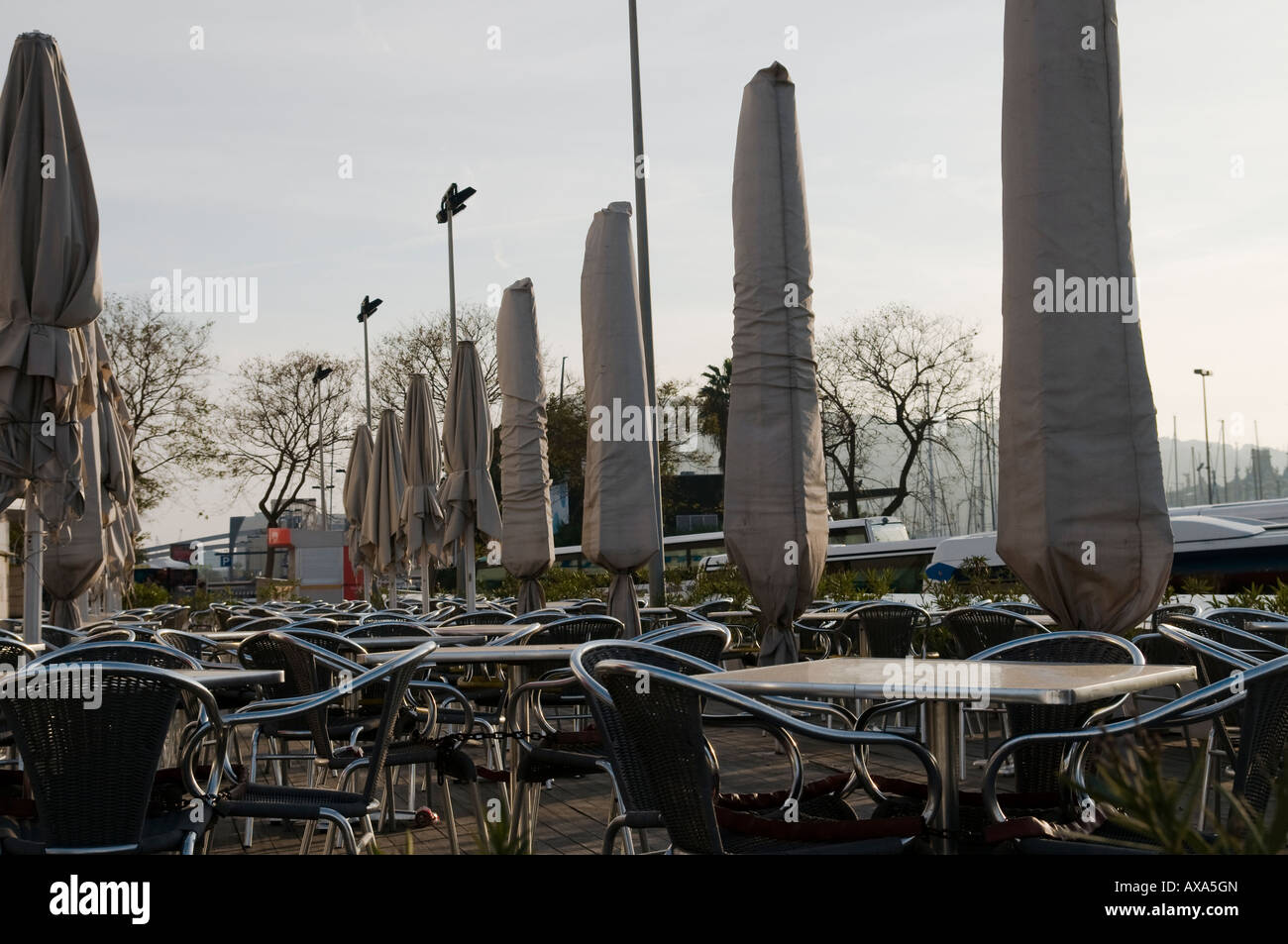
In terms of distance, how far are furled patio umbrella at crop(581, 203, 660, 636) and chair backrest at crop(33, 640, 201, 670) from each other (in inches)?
205

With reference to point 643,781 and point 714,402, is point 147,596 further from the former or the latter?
point 714,402

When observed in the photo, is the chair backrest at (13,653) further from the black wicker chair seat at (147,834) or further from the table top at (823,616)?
the table top at (823,616)

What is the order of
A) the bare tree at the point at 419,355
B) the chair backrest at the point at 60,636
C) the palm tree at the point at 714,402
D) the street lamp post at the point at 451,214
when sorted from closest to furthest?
the chair backrest at the point at 60,636
the street lamp post at the point at 451,214
the bare tree at the point at 419,355
the palm tree at the point at 714,402

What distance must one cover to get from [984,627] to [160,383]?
107ft

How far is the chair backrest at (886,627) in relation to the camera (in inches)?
317

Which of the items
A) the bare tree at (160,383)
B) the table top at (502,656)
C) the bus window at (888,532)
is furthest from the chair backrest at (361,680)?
the bus window at (888,532)

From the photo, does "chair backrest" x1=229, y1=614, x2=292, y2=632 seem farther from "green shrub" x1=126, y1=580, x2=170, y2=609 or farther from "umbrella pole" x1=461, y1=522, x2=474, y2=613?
"green shrub" x1=126, y1=580, x2=170, y2=609

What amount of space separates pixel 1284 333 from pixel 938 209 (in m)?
3.21

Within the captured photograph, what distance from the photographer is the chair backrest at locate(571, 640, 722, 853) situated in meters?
2.85

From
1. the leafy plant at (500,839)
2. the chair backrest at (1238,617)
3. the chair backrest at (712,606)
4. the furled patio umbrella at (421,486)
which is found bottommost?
the chair backrest at (712,606)

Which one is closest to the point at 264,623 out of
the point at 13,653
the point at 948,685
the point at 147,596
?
the point at 13,653

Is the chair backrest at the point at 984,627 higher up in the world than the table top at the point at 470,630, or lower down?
higher up

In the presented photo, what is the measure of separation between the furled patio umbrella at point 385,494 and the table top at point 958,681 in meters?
11.7
